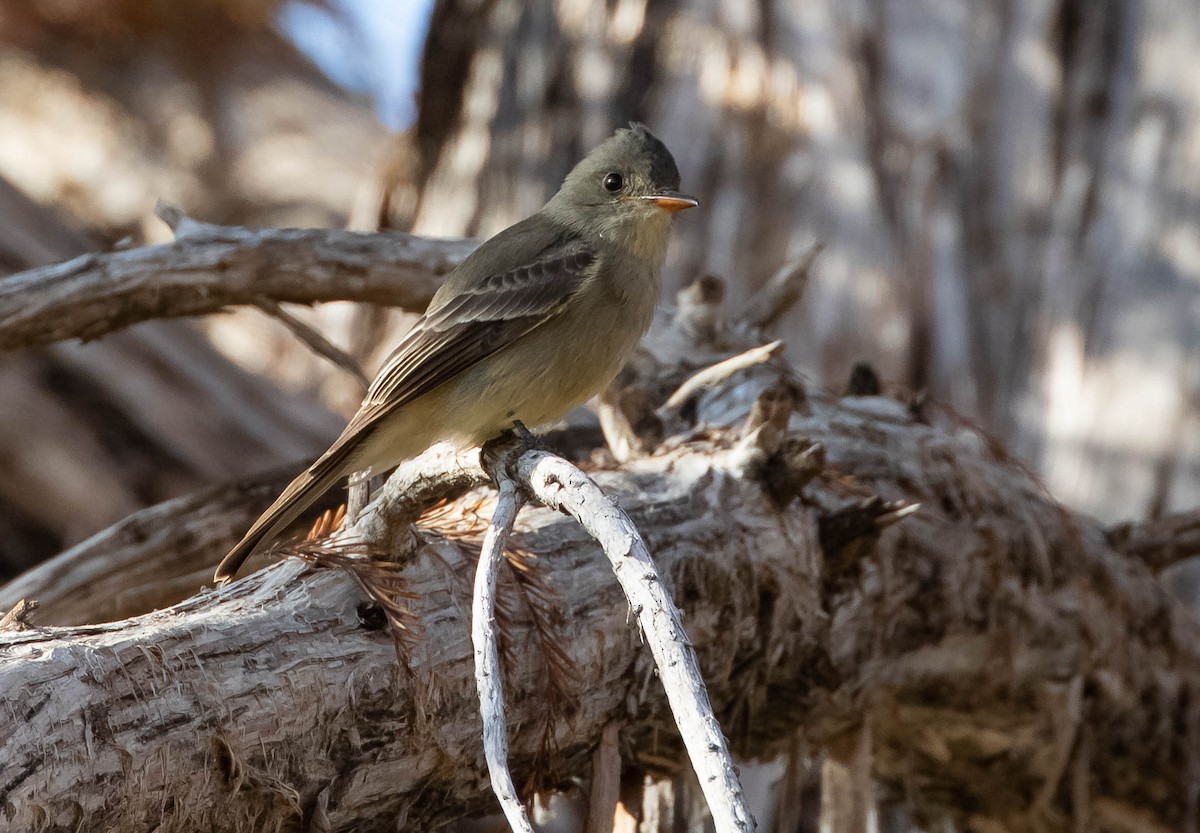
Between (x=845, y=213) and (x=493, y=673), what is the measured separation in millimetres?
5391

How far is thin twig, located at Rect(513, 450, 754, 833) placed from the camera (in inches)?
74.1

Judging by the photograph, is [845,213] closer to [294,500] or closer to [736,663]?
[736,663]

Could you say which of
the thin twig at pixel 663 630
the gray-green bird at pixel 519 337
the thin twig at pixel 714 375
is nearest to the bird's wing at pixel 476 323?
the gray-green bird at pixel 519 337

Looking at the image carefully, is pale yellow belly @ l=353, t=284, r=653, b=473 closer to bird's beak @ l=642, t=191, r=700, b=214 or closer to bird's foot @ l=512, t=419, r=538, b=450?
bird's foot @ l=512, t=419, r=538, b=450

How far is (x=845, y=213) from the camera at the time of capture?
23.5 feet

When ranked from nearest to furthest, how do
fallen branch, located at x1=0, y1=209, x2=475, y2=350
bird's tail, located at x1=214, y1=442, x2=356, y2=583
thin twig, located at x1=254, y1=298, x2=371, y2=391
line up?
bird's tail, located at x1=214, y1=442, x2=356, y2=583, fallen branch, located at x1=0, y1=209, x2=475, y2=350, thin twig, located at x1=254, y1=298, x2=371, y2=391

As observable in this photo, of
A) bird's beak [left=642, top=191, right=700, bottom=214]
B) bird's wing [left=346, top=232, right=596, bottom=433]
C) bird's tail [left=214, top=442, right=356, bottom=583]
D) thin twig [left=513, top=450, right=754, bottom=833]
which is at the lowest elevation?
thin twig [left=513, top=450, right=754, bottom=833]

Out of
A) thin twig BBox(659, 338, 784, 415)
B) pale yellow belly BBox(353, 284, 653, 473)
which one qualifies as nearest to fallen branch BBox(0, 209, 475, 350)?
pale yellow belly BBox(353, 284, 653, 473)

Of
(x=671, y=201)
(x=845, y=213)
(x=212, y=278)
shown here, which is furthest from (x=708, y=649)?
(x=845, y=213)

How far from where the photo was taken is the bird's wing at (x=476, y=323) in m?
3.87

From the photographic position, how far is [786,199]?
23.7ft

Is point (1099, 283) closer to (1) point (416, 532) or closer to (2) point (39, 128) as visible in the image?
(1) point (416, 532)

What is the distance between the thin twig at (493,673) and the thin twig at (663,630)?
13 cm

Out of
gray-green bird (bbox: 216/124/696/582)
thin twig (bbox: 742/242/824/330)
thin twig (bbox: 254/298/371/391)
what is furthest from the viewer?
thin twig (bbox: 742/242/824/330)
